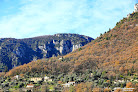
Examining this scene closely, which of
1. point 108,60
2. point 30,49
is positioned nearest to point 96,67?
point 108,60

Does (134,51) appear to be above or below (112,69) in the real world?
above

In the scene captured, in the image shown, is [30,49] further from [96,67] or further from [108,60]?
[96,67]

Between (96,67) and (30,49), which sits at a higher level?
(30,49)

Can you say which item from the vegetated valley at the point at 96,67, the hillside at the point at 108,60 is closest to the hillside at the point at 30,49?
the hillside at the point at 108,60

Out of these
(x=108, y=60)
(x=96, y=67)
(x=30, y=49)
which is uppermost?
(x=30, y=49)

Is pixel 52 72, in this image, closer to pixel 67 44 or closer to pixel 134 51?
pixel 134 51

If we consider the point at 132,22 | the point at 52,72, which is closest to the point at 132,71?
the point at 52,72

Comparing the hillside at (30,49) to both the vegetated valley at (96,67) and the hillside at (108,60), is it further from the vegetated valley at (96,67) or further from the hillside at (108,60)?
the vegetated valley at (96,67)
